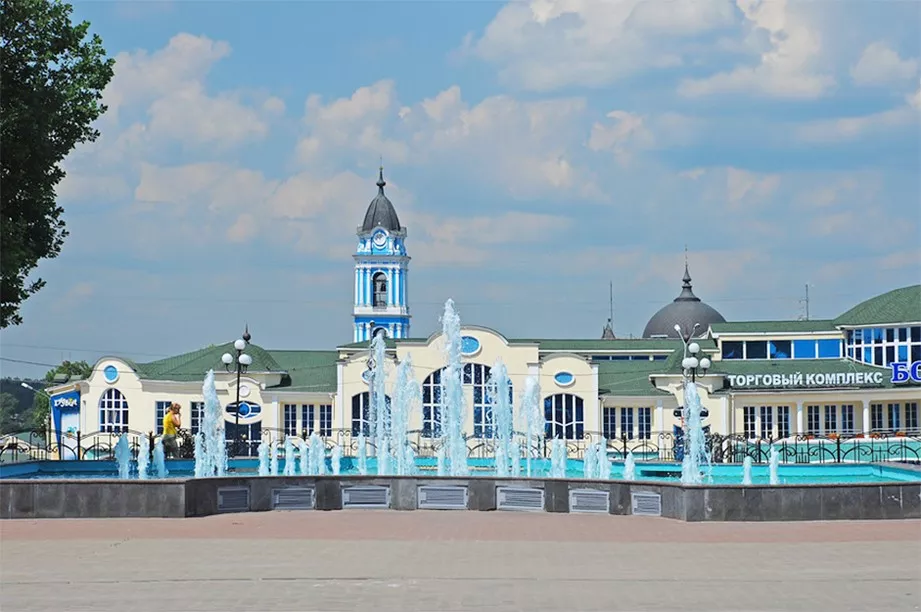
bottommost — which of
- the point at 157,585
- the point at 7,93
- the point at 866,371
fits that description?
the point at 157,585

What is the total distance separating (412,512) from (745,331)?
43.2 m

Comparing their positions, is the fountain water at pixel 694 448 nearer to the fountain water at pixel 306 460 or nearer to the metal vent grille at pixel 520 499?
the metal vent grille at pixel 520 499

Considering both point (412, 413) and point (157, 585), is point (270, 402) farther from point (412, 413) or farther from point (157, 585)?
point (157, 585)

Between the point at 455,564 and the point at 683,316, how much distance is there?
7190cm

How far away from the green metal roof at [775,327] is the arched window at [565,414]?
8.94 meters

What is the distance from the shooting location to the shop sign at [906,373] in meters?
55.6

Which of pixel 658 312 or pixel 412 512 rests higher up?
pixel 658 312

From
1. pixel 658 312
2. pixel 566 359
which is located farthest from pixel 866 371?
pixel 658 312

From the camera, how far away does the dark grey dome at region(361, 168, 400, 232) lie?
294 feet

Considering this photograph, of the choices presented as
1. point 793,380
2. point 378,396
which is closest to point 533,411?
point 378,396

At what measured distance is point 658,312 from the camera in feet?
289

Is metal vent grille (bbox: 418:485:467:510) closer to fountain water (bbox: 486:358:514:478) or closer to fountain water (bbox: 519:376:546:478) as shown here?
fountain water (bbox: 486:358:514:478)

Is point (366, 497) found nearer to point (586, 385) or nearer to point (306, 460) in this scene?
point (306, 460)

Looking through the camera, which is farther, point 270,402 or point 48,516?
point 270,402
